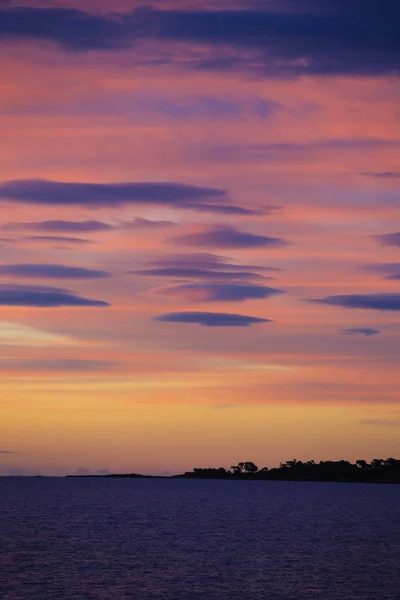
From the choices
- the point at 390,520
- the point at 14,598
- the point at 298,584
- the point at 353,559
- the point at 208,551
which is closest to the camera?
the point at 14,598

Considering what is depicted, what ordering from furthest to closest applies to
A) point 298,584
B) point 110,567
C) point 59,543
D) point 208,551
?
1. point 59,543
2. point 208,551
3. point 110,567
4. point 298,584

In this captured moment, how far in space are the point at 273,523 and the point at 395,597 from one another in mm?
94751

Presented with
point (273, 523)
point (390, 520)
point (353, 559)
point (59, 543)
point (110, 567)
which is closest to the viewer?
point (110, 567)

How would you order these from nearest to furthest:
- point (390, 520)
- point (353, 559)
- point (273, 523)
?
point (353, 559), point (273, 523), point (390, 520)

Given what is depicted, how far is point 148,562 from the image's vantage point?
93.1m

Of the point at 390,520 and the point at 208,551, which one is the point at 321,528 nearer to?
the point at 390,520

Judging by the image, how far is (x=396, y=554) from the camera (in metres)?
104

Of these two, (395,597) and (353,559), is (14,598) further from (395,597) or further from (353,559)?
(353,559)

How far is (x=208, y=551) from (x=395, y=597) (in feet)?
130

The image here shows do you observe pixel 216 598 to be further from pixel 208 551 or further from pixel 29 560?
pixel 208 551

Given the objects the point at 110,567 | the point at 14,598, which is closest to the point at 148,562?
the point at 110,567

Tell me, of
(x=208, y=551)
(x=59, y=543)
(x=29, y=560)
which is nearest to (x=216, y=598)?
(x=29, y=560)

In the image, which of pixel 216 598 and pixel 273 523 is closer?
pixel 216 598

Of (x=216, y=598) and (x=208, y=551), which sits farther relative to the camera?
(x=208, y=551)
